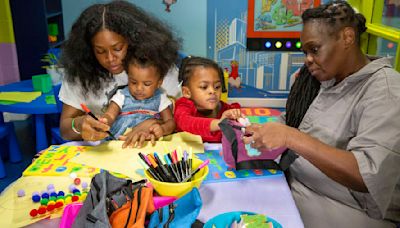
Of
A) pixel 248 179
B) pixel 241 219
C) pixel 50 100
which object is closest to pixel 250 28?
pixel 50 100

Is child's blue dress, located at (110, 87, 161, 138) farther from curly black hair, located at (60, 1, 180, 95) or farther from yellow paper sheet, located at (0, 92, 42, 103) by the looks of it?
yellow paper sheet, located at (0, 92, 42, 103)

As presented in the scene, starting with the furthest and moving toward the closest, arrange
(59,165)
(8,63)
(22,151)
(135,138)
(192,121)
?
(8,63) → (22,151) → (192,121) → (135,138) → (59,165)

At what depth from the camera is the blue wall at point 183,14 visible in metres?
3.54

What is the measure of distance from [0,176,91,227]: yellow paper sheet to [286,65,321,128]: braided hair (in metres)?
0.86

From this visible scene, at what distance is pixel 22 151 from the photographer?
3.22 m

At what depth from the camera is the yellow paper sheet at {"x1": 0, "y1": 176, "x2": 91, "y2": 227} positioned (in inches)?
37.4

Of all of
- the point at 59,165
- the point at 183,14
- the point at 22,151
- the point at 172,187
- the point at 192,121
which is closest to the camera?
the point at 172,187

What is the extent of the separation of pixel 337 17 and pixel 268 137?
1.63 ft

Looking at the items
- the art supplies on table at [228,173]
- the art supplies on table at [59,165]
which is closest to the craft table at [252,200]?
the art supplies on table at [228,173]

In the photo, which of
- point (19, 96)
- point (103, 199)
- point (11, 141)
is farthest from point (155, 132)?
point (11, 141)

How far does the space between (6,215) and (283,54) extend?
9.98 ft

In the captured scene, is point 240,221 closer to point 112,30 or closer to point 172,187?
point 172,187

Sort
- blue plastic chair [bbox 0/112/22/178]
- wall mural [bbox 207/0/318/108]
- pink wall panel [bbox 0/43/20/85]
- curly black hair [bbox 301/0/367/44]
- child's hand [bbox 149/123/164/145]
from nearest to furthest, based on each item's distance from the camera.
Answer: curly black hair [bbox 301/0/367/44], child's hand [bbox 149/123/164/145], blue plastic chair [bbox 0/112/22/178], pink wall panel [bbox 0/43/20/85], wall mural [bbox 207/0/318/108]

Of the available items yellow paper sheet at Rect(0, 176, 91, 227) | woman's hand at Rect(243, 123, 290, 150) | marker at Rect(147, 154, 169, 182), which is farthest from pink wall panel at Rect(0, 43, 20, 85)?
woman's hand at Rect(243, 123, 290, 150)
